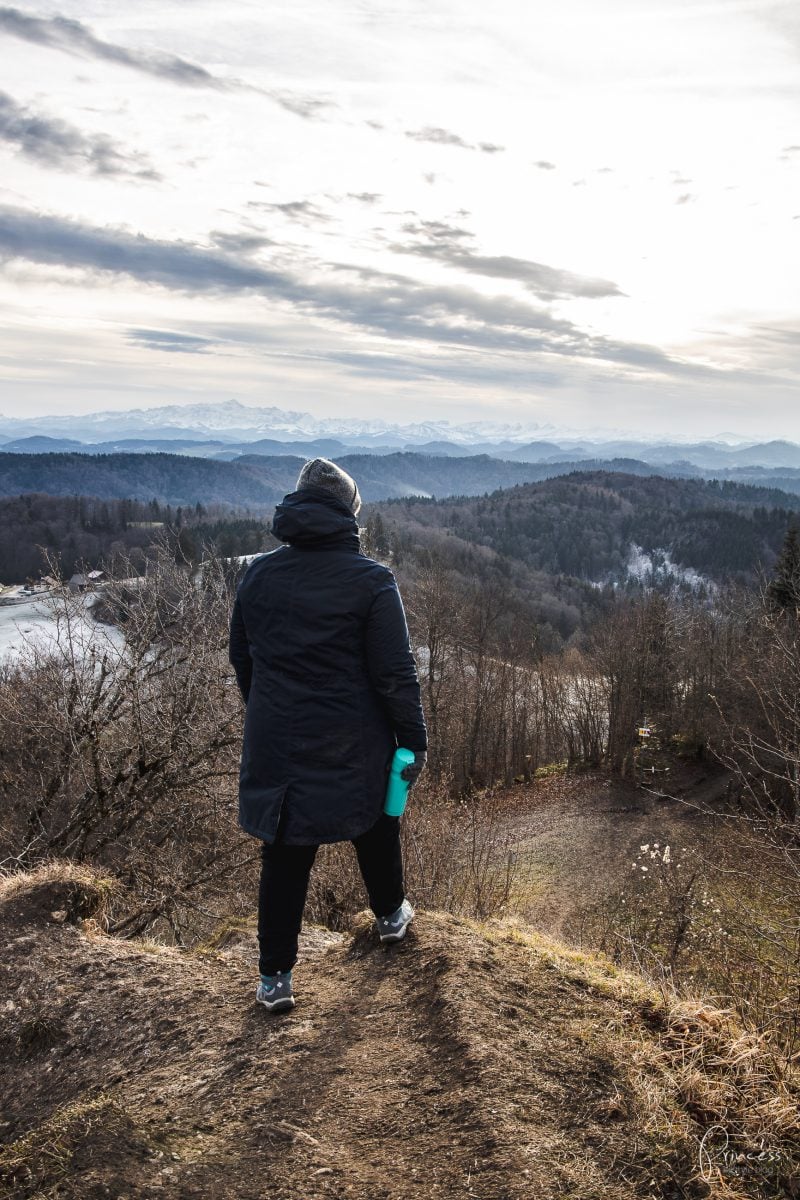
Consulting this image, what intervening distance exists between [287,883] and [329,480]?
1.88 meters

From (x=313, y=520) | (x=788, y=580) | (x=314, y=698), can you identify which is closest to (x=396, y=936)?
(x=314, y=698)

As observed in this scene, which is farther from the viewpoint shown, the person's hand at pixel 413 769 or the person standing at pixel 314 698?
the person's hand at pixel 413 769

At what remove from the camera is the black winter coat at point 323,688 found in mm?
3084

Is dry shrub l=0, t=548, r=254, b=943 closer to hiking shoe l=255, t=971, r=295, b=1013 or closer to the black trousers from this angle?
hiking shoe l=255, t=971, r=295, b=1013

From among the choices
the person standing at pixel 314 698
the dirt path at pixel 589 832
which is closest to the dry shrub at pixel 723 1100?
the person standing at pixel 314 698

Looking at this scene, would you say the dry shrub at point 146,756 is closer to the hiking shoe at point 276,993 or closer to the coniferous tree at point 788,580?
the hiking shoe at point 276,993

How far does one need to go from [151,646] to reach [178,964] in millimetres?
7422

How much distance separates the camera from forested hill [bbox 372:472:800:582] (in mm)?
138250

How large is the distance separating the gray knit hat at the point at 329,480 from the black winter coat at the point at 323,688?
0.08m

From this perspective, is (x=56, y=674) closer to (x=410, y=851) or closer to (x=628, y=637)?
(x=410, y=851)

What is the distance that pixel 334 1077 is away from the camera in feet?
9.05

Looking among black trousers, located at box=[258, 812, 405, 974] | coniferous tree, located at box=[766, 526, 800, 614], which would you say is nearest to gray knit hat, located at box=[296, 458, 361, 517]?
black trousers, located at box=[258, 812, 405, 974]

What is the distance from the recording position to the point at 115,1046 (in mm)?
3201

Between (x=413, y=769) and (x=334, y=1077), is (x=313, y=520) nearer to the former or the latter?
(x=413, y=769)
